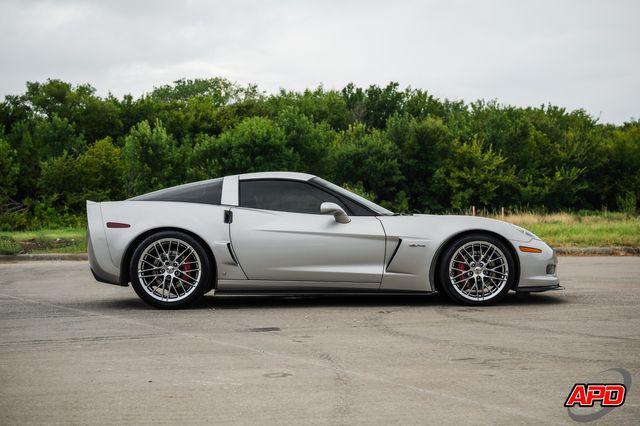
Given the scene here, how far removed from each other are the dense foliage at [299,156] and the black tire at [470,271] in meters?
32.8

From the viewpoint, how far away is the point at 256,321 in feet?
24.0

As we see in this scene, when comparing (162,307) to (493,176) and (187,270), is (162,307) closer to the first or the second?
(187,270)

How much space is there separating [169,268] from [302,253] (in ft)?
4.46

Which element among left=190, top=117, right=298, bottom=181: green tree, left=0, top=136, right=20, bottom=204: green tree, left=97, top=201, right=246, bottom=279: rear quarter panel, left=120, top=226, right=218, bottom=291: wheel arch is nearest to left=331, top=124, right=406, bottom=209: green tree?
left=190, top=117, right=298, bottom=181: green tree

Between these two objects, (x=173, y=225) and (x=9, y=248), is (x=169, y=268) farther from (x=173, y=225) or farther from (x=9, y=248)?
(x=9, y=248)

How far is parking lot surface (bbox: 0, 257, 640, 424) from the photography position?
4215mm

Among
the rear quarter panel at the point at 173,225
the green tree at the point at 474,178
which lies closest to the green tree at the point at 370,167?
the green tree at the point at 474,178

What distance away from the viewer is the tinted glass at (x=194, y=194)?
8.34 meters

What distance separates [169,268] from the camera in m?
8.05

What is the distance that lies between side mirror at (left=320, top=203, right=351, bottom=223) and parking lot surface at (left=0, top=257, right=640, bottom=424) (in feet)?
3.01

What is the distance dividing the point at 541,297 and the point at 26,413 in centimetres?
612

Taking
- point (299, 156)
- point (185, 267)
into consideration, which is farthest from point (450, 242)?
point (299, 156)

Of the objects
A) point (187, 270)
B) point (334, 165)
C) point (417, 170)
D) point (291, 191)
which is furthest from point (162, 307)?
point (417, 170)

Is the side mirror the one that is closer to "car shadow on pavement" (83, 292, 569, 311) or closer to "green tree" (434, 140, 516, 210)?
"car shadow on pavement" (83, 292, 569, 311)
